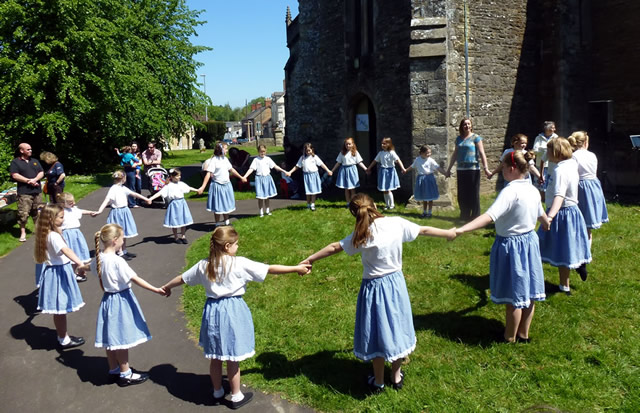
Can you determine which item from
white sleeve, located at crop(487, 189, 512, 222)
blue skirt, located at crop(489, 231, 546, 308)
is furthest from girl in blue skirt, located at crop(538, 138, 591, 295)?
white sleeve, located at crop(487, 189, 512, 222)

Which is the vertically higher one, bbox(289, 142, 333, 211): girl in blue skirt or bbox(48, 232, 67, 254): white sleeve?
Answer: bbox(289, 142, 333, 211): girl in blue skirt

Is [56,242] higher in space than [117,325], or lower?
higher

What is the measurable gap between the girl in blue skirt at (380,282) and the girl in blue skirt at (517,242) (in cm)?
95

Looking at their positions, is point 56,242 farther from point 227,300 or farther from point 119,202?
point 119,202

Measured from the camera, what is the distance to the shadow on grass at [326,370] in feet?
15.6

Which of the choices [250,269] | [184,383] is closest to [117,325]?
A: [184,383]

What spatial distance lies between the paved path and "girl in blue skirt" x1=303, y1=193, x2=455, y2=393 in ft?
3.07

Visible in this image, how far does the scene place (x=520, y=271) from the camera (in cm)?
508

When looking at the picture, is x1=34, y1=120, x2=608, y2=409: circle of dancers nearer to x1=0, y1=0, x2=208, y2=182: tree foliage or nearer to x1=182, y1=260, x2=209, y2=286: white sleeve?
x1=182, y1=260, x2=209, y2=286: white sleeve

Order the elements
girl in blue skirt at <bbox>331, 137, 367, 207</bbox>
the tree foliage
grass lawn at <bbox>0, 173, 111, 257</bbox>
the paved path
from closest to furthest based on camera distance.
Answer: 1. the paved path
2. grass lawn at <bbox>0, 173, 111, 257</bbox>
3. girl in blue skirt at <bbox>331, 137, 367, 207</bbox>
4. the tree foliage

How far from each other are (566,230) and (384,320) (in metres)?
3.25

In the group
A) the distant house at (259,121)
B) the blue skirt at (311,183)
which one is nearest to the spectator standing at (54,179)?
the blue skirt at (311,183)

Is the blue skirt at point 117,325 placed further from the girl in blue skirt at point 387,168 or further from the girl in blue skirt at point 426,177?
the girl in blue skirt at point 387,168

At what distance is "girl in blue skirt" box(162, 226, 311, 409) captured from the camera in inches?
174
